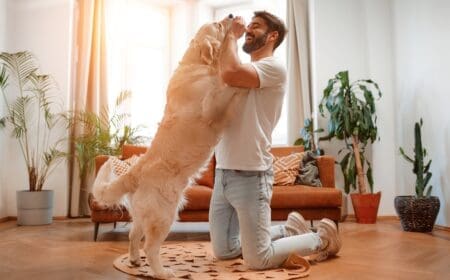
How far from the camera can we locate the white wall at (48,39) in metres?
4.95

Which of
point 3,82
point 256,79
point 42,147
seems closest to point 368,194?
point 256,79

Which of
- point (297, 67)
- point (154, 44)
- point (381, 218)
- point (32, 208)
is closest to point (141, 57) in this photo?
point (154, 44)

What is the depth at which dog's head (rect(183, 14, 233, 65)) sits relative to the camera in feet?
7.26

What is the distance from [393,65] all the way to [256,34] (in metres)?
3.10

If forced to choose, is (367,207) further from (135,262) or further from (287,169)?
(135,262)

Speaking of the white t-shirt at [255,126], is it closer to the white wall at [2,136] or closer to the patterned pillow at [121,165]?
the patterned pillow at [121,165]

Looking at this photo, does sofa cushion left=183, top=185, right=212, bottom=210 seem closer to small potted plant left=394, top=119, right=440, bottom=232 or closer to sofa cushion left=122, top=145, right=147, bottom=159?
sofa cushion left=122, top=145, right=147, bottom=159

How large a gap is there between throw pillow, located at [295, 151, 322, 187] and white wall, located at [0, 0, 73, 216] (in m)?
2.79

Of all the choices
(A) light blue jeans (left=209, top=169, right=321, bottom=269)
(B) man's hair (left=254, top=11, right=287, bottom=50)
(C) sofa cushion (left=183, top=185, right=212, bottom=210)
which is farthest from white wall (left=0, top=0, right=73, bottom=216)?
(B) man's hair (left=254, top=11, right=287, bottom=50)

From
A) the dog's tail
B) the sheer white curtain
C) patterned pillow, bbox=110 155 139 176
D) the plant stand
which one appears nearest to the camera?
the dog's tail

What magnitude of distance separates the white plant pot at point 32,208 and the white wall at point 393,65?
3.23 metres

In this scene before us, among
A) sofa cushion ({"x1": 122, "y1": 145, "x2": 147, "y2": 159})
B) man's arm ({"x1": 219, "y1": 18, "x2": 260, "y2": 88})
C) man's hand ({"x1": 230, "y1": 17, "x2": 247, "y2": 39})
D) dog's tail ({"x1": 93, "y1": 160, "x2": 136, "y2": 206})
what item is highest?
man's hand ({"x1": 230, "y1": 17, "x2": 247, "y2": 39})

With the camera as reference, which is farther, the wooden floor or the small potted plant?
the small potted plant

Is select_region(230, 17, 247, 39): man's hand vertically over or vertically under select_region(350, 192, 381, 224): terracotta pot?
over
